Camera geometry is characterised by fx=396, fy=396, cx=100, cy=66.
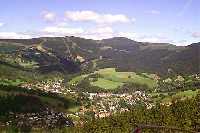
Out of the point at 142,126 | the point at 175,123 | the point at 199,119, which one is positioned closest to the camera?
the point at 142,126

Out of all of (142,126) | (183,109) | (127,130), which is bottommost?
(127,130)

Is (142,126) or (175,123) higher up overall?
(142,126)

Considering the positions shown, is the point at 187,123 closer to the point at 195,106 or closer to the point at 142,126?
the point at 195,106

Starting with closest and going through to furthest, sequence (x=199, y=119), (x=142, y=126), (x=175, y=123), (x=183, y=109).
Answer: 1. (x=142, y=126)
2. (x=199, y=119)
3. (x=175, y=123)
4. (x=183, y=109)

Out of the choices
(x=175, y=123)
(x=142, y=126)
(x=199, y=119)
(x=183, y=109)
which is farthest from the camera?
(x=183, y=109)

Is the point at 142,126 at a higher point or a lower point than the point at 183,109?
higher

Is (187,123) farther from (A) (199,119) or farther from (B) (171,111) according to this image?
(B) (171,111)

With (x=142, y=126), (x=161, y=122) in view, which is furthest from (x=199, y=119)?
(x=142, y=126)

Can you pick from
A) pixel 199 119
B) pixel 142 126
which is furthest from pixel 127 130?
pixel 142 126

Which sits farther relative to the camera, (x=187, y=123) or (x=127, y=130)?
(x=127, y=130)
